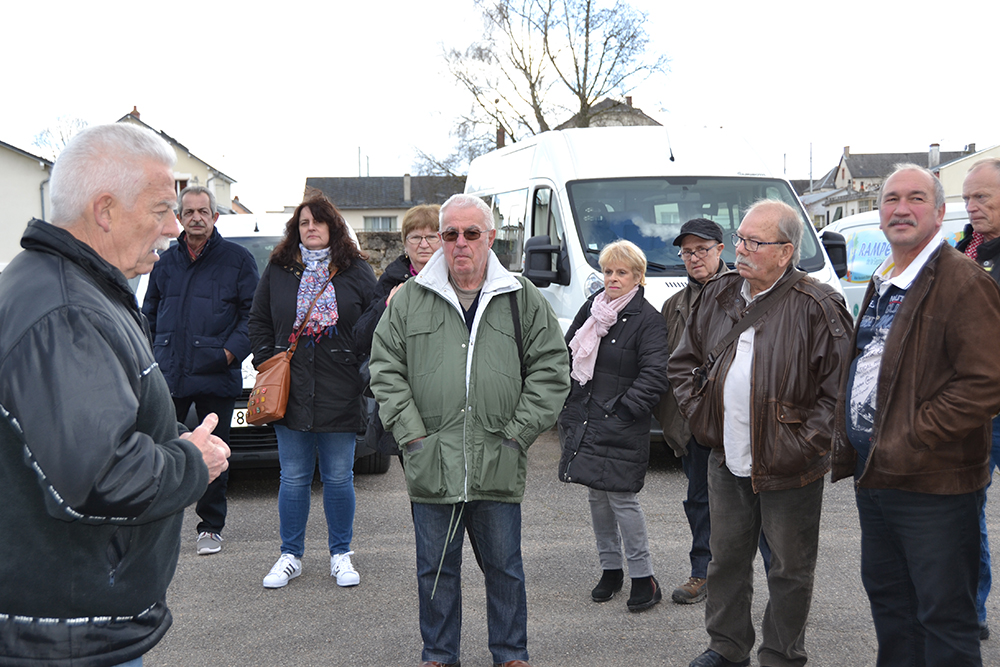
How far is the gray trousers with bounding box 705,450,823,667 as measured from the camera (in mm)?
3566

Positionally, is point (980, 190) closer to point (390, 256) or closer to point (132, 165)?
point (132, 165)

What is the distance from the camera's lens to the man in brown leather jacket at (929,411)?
2891 mm

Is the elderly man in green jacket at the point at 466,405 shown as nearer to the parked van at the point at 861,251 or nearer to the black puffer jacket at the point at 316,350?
the black puffer jacket at the point at 316,350

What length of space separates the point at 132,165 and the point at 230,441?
4517 millimetres

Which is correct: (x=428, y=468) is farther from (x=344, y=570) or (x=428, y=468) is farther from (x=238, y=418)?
(x=238, y=418)

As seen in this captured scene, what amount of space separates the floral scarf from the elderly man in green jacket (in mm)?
1148

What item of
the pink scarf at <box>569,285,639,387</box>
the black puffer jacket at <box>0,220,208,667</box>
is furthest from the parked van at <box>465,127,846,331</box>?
the black puffer jacket at <box>0,220,208,667</box>

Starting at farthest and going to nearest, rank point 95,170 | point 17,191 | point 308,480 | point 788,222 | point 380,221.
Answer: point 380,221
point 17,191
point 308,480
point 788,222
point 95,170

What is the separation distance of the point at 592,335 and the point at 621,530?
1.06 meters

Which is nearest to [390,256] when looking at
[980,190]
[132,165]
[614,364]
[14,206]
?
[614,364]

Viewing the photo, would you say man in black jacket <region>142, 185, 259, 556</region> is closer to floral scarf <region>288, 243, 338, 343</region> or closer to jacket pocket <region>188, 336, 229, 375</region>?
jacket pocket <region>188, 336, 229, 375</region>

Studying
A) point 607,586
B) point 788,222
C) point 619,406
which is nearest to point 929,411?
point 788,222

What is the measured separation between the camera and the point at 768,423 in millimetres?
3469

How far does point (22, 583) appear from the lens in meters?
1.94
